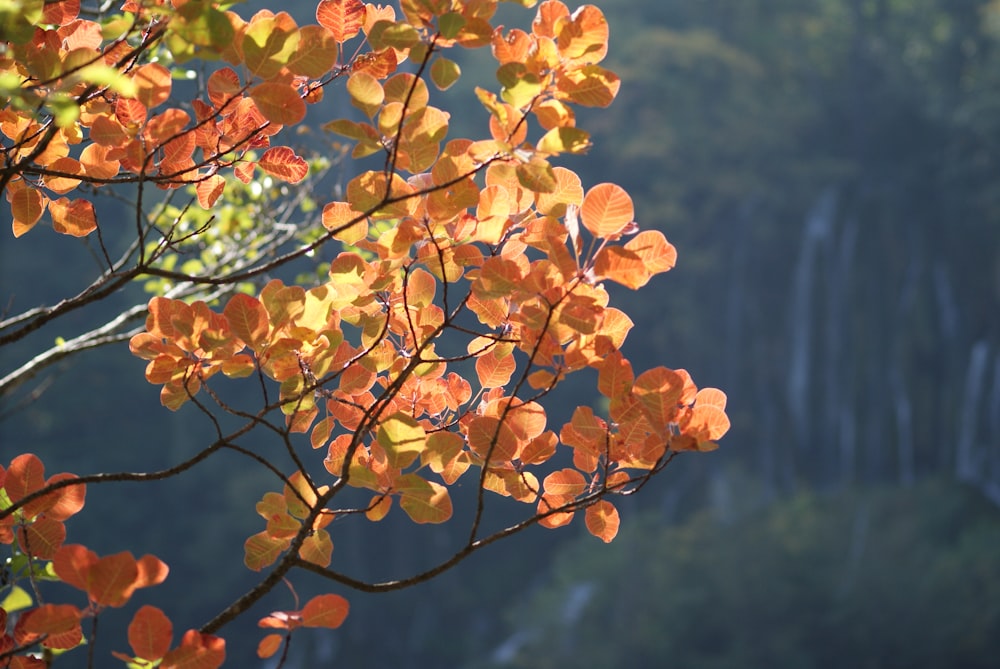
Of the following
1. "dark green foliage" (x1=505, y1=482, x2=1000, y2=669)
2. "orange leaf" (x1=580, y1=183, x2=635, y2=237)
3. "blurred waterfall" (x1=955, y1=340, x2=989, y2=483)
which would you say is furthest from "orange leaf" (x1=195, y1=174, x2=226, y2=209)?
→ "blurred waterfall" (x1=955, y1=340, x2=989, y2=483)

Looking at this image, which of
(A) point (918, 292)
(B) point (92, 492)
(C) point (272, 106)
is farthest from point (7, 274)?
(C) point (272, 106)

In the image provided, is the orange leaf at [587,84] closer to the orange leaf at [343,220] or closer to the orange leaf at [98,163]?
the orange leaf at [343,220]

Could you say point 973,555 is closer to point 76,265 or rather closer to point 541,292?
point 541,292

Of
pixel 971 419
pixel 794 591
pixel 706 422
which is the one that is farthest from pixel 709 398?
pixel 971 419

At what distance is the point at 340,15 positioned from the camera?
0.90m

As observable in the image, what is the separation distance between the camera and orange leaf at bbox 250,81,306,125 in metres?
0.77

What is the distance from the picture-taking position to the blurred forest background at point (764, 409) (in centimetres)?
844

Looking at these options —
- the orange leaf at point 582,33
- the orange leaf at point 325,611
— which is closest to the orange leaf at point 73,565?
the orange leaf at point 325,611

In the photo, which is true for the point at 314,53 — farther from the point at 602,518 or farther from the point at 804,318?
the point at 804,318

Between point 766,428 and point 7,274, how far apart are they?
28.2 feet

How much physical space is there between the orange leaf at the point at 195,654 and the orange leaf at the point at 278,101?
0.41 meters

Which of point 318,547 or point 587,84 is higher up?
point 587,84

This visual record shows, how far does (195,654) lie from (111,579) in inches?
3.4

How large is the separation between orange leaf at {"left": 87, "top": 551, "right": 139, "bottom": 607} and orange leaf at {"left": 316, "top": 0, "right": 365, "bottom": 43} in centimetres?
51
